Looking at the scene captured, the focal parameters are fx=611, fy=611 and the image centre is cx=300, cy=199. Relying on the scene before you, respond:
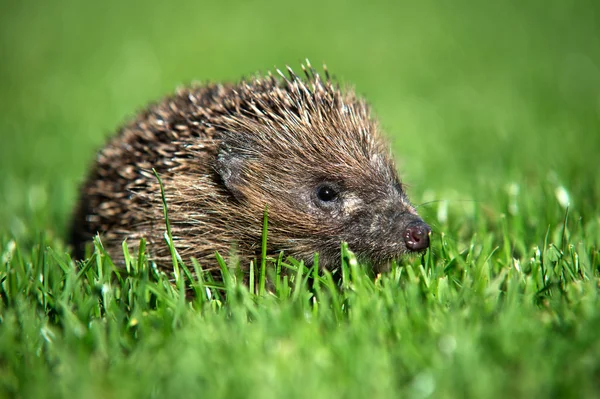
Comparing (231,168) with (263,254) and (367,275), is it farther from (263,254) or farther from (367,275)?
(367,275)

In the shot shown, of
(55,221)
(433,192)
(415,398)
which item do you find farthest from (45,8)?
(415,398)

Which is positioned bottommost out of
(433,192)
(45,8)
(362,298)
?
(362,298)

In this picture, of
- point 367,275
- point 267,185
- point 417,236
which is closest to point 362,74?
point 267,185

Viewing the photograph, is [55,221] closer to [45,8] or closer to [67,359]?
[67,359]

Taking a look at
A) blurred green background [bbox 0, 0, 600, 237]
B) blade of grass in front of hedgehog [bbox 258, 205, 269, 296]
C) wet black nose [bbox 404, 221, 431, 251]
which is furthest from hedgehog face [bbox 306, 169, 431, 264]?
blurred green background [bbox 0, 0, 600, 237]

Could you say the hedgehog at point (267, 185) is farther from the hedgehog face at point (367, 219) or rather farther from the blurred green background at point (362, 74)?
the blurred green background at point (362, 74)

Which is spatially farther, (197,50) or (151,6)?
(151,6)

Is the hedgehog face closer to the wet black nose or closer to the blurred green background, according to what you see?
the wet black nose

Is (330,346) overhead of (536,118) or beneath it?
beneath
